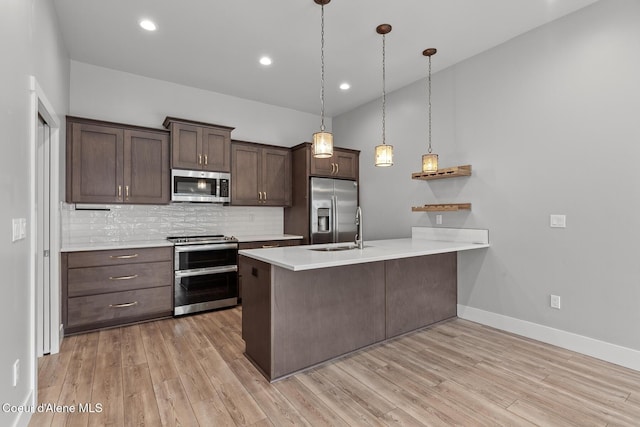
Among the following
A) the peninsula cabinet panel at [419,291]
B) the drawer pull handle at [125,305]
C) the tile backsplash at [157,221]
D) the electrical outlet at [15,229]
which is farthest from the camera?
the tile backsplash at [157,221]

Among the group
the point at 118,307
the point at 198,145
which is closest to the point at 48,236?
the point at 118,307

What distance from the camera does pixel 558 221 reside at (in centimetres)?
295

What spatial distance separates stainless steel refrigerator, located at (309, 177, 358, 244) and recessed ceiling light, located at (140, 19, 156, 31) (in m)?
2.60

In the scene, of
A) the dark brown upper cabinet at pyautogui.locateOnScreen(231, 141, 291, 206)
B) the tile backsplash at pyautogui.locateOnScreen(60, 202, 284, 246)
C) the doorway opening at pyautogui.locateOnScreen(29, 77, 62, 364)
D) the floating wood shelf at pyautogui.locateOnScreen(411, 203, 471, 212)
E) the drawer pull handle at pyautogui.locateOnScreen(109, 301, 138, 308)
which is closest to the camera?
the doorway opening at pyautogui.locateOnScreen(29, 77, 62, 364)

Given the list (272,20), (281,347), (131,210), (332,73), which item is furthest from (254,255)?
(332,73)

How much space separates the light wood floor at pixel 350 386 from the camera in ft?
6.27

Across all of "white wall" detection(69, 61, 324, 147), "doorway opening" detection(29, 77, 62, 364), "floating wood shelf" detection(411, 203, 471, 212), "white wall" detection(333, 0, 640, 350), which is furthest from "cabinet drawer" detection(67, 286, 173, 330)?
"white wall" detection(333, 0, 640, 350)

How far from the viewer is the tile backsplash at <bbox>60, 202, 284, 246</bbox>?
3693 mm

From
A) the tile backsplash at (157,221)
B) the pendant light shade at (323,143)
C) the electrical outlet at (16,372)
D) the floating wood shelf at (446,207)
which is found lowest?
the electrical outlet at (16,372)

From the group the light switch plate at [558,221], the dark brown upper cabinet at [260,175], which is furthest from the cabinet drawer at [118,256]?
the light switch plate at [558,221]

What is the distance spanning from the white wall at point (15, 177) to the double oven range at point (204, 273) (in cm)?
179

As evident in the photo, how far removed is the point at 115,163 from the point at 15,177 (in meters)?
2.16

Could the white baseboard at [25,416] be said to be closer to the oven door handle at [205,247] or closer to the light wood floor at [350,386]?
the light wood floor at [350,386]

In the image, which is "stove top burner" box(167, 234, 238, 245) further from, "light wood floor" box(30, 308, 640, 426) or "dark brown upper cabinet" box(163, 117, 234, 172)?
"light wood floor" box(30, 308, 640, 426)
